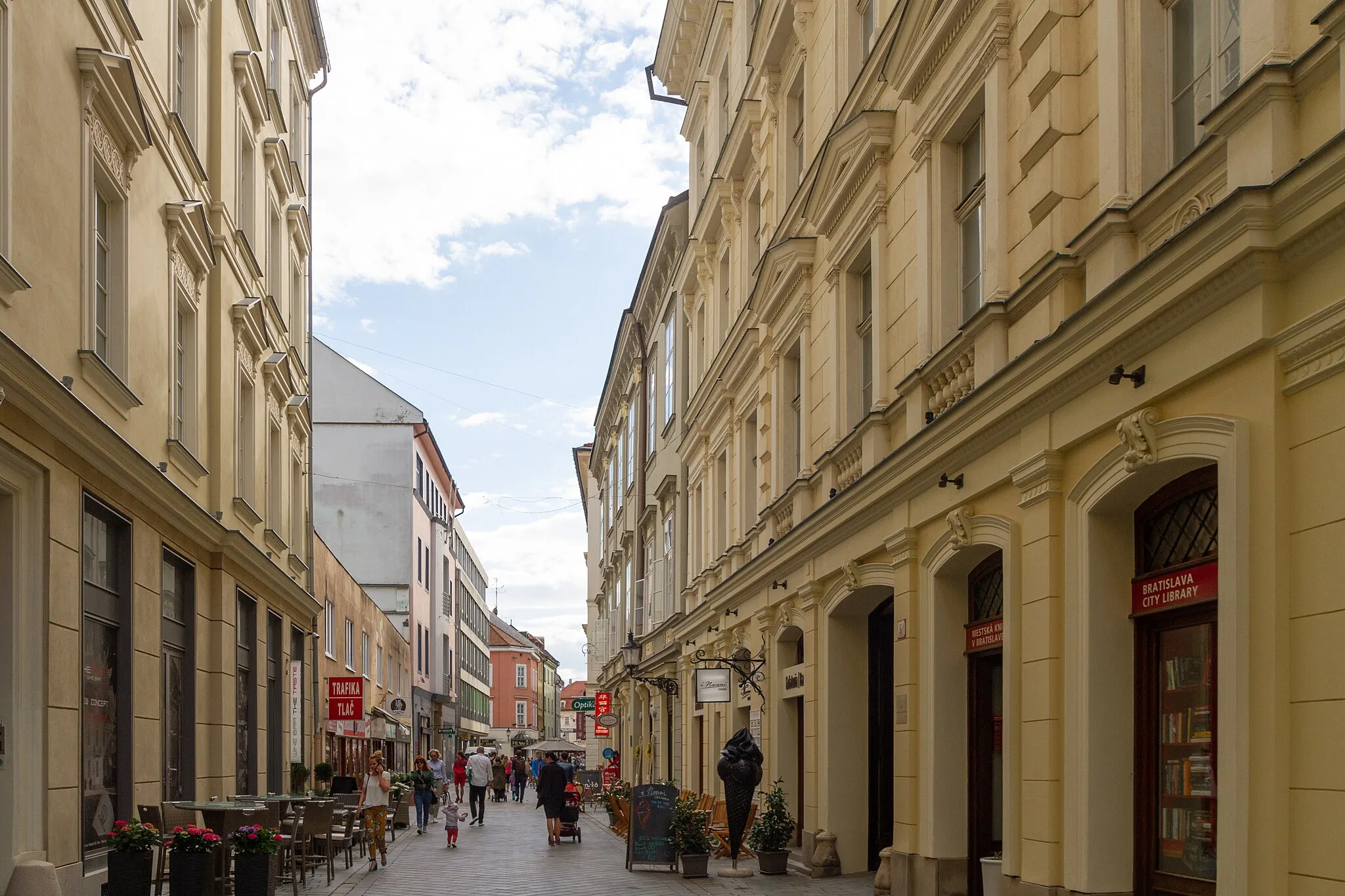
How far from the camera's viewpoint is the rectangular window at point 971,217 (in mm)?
12484

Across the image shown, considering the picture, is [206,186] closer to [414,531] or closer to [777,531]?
[777,531]

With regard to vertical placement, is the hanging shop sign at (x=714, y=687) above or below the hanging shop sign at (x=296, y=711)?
above

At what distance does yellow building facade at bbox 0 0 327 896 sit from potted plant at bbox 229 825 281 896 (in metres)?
1.18

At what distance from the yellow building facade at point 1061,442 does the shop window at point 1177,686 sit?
0.09 feet

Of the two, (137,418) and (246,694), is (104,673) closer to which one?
(137,418)

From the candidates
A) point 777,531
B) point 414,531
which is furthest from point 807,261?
point 414,531

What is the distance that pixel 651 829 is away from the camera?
18250 millimetres

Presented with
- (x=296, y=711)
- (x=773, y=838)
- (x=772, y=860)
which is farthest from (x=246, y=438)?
(x=772, y=860)

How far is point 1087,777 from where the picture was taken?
9570 mm

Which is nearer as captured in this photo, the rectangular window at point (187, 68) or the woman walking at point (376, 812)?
the rectangular window at point (187, 68)

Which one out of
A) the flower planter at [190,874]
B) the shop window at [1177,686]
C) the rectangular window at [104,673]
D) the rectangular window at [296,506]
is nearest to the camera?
the shop window at [1177,686]

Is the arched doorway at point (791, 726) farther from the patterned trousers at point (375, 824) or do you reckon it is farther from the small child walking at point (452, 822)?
the small child walking at point (452, 822)

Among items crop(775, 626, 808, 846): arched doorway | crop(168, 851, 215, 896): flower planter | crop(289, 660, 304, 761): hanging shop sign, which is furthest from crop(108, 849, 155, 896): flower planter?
crop(289, 660, 304, 761): hanging shop sign

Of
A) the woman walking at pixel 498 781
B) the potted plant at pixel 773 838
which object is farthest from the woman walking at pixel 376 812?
the woman walking at pixel 498 781
